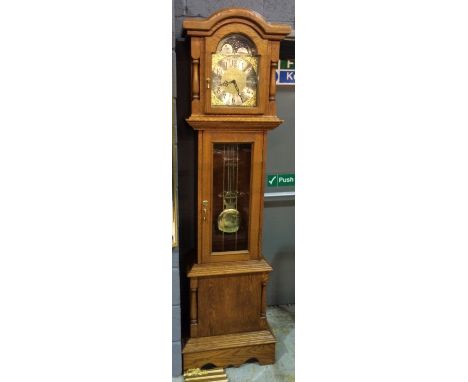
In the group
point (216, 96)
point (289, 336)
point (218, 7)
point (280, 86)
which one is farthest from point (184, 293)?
point (218, 7)

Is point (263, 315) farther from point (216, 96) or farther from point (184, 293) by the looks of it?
point (216, 96)

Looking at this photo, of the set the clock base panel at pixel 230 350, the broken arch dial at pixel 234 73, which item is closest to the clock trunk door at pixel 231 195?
the broken arch dial at pixel 234 73

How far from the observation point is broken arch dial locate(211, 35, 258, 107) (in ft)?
4.54

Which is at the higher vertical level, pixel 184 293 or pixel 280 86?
pixel 280 86

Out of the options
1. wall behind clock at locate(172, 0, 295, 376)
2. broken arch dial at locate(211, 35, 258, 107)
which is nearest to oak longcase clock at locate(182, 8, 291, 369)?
broken arch dial at locate(211, 35, 258, 107)

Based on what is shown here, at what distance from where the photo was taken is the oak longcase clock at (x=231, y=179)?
4.49 feet

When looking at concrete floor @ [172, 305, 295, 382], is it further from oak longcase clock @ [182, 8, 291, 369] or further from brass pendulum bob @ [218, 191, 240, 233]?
brass pendulum bob @ [218, 191, 240, 233]

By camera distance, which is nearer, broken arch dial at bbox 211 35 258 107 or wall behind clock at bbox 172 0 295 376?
broken arch dial at bbox 211 35 258 107

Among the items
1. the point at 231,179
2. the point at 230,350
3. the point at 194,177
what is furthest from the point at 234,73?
the point at 230,350

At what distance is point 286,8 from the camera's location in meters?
1.70

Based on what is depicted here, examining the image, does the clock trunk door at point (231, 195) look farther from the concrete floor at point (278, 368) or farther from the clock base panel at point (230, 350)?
the concrete floor at point (278, 368)

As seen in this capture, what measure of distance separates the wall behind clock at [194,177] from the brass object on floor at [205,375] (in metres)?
0.05

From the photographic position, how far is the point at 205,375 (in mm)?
1510

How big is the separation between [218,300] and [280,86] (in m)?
1.06
